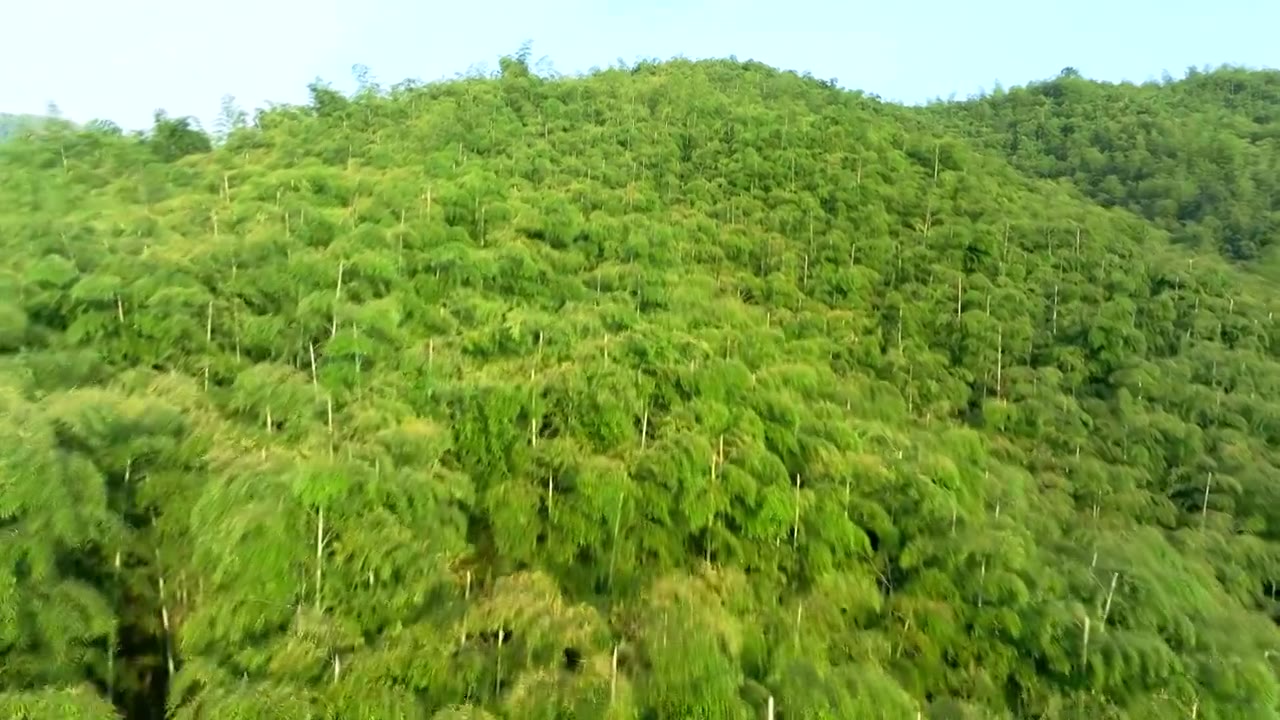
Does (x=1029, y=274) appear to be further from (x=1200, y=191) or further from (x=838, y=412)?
(x=1200, y=191)

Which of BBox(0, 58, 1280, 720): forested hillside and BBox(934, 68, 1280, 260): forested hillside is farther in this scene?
BBox(934, 68, 1280, 260): forested hillside

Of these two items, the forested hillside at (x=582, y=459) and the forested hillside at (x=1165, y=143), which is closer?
the forested hillside at (x=582, y=459)

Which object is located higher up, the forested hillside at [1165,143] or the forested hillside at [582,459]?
the forested hillside at [1165,143]

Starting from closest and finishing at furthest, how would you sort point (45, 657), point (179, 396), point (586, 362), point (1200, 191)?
point (45, 657) → point (179, 396) → point (586, 362) → point (1200, 191)

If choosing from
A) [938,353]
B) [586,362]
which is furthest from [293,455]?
[938,353]

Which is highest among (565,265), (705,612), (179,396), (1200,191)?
(1200,191)

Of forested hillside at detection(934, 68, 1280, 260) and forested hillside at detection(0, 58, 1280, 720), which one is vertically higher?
forested hillside at detection(934, 68, 1280, 260)

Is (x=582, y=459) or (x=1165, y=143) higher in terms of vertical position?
(x=1165, y=143)

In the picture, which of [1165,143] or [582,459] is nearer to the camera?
[582,459]
